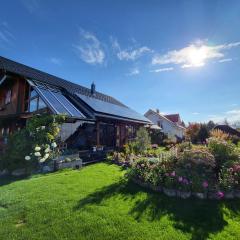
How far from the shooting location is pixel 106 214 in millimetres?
5188

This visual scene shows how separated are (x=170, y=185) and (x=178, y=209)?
3.82 ft

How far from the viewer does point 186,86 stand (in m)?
15.9

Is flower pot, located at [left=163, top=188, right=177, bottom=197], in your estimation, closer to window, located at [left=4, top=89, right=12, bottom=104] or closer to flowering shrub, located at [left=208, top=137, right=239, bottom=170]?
flowering shrub, located at [left=208, top=137, right=239, bottom=170]

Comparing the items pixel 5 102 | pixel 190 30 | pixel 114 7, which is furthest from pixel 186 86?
pixel 5 102

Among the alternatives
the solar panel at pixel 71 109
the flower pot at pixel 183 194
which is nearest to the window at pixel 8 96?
the solar panel at pixel 71 109

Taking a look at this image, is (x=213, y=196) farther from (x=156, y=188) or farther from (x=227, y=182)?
(x=156, y=188)

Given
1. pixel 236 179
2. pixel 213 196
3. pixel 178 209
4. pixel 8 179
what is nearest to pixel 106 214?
pixel 178 209

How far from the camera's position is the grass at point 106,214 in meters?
4.43

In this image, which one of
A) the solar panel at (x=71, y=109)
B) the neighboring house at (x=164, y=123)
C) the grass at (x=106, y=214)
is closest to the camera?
the grass at (x=106, y=214)

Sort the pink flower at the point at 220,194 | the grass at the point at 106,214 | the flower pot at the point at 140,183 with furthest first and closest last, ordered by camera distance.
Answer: the flower pot at the point at 140,183, the pink flower at the point at 220,194, the grass at the point at 106,214

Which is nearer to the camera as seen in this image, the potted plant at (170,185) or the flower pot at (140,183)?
the potted plant at (170,185)

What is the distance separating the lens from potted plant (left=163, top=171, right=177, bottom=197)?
22.2 feet

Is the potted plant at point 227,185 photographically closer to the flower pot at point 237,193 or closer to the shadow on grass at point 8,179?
the flower pot at point 237,193

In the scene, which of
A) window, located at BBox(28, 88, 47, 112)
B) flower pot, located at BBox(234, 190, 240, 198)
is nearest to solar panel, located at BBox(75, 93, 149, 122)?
window, located at BBox(28, 88, 47, 112)
